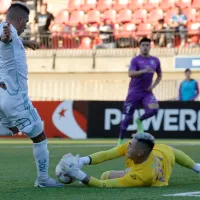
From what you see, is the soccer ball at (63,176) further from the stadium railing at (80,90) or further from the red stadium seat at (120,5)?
the red stadium seat at (120,5)

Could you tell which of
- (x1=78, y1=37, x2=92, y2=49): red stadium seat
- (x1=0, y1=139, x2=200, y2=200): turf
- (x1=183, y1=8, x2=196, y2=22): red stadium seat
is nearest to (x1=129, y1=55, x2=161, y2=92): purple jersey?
(x1=0, y1=139, x2=200, y2=200): turf

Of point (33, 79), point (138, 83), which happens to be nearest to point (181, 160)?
point (138, 83)

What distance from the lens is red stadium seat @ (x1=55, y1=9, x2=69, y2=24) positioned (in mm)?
27859

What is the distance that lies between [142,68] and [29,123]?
308 inches

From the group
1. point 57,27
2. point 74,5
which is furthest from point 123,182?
point 74,5

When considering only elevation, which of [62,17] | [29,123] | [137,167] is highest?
[62,17]

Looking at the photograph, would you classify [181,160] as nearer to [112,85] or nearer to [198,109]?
[198,109]

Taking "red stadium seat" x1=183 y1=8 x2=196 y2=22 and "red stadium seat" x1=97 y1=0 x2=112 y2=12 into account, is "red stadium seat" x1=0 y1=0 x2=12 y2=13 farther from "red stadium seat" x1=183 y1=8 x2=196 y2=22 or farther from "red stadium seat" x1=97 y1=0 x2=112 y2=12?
"red stadium seat" x1=183 y1=8 x2=196 y2=22

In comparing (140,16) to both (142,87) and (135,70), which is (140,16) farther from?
(135,70)

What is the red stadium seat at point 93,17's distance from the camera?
27.3 meters

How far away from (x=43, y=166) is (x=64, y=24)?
65.4 ft

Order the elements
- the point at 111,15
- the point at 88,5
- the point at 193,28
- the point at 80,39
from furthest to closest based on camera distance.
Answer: the point at 88,5, the point at 111,15, the point at 80,39, the point at 193,28

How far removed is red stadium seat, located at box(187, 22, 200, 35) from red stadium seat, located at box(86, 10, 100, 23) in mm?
3675

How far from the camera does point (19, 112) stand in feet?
25.5
